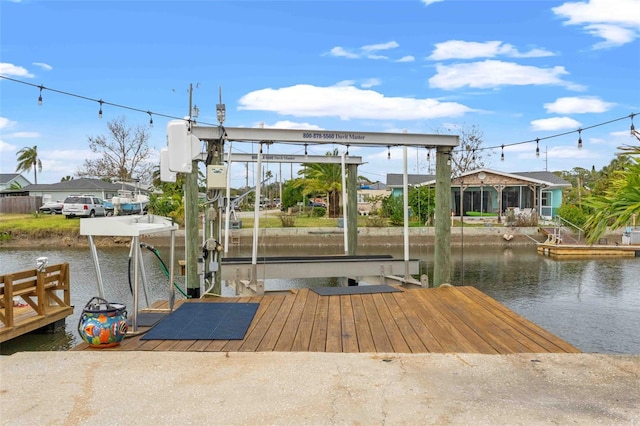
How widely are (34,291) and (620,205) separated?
821 cm

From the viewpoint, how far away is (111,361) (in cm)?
482

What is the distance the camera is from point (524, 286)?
15.1 metres

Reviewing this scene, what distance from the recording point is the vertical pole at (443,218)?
360 inches

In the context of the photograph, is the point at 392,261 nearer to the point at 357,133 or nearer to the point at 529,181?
the point at 357,133

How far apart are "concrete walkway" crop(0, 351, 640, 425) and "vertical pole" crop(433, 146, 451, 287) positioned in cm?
426

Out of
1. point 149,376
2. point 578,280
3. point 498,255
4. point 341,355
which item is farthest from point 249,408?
point 498,255

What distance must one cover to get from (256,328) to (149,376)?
180 centimetres

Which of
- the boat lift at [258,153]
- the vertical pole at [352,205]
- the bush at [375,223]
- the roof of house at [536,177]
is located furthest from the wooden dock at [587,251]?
the boat lift at [258,153]

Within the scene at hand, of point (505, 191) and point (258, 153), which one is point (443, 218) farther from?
point (505, 191)

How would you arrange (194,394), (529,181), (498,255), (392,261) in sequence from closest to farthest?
(194,394), (392,261), (498,255), (529,181)

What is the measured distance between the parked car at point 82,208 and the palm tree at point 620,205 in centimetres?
3117

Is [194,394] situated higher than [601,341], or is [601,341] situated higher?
[194,394]

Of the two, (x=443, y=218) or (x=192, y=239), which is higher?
(x=443, y=218)

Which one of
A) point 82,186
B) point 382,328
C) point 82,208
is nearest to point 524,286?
point 382,328
